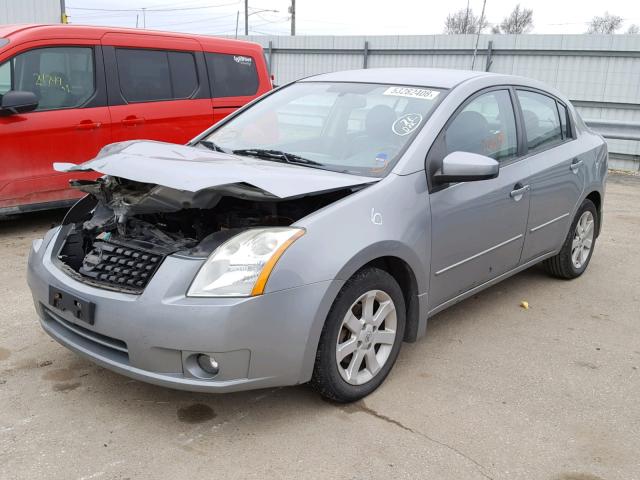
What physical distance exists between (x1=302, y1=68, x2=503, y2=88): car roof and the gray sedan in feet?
0.06

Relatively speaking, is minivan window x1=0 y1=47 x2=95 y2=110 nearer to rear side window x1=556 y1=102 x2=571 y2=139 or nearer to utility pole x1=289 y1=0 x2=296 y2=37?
rear side window x1=556 y1=102 x2=571 y2=139

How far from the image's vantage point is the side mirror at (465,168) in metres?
3.20

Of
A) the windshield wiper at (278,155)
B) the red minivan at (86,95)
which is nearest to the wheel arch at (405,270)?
the windshield wiper at (278,155)

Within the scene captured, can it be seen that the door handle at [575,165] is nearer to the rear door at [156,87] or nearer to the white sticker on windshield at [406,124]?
the white sticker on windshield at [406,124]

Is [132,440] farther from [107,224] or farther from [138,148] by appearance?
[138,148]

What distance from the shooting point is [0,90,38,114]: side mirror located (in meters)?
5.21

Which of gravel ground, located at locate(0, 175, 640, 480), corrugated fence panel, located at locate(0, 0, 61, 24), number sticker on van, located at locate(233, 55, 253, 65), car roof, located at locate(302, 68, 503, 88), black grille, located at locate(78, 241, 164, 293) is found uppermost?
corrugated fence panel, located at locate(0, 0, 61, 24)

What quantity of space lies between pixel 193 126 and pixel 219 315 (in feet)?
14.9

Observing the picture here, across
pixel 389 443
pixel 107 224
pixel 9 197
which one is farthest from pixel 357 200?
pixel 9 197

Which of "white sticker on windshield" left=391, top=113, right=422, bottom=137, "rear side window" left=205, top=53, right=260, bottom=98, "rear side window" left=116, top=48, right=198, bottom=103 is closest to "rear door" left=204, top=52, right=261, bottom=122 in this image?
"rear side window" left=205, top=53, right=260, bottom=98

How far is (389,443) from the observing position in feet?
8.87

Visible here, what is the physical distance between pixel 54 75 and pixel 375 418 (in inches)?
177

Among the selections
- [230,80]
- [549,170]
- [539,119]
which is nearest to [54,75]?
[230,80]

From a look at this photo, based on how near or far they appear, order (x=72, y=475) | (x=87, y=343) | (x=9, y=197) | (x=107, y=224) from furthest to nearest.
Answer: (x=9, y=197), (x=107, y=224), (x=87, y=343), (x=72, y=475)
